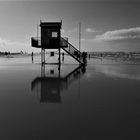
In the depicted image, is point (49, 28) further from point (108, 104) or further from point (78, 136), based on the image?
point (78, 136)

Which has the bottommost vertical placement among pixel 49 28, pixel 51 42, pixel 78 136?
pixel 78 136

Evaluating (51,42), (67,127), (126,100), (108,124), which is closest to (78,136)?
(67,127)

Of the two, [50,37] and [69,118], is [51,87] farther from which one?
[50,37]

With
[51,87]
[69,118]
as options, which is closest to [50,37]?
[51,87]

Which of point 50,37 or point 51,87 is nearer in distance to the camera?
point 51,87

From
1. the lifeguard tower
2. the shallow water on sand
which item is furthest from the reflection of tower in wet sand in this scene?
the lifeguard tower

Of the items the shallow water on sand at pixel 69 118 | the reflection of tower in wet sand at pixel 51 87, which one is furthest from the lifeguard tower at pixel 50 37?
the shallow water on sand at pixel 69 118

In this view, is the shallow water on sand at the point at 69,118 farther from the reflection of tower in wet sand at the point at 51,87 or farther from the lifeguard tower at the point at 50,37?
the lifeguard tower at the point at 50,37

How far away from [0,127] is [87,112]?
2.56 meters

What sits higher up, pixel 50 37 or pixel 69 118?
pixel 50 37

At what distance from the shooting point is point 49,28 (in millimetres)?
19984

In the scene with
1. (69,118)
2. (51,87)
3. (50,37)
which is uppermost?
(50,37)

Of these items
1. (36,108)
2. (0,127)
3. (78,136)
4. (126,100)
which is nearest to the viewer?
(78,136)

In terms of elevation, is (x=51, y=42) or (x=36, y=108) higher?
(x=51, y=42)
